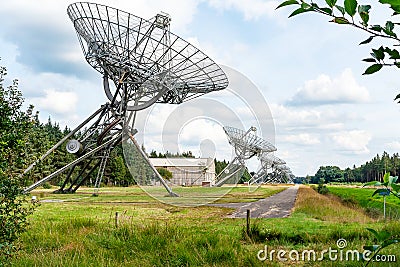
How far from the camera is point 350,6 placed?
1075mm

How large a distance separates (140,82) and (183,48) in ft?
13.7

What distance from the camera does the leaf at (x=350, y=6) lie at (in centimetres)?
107

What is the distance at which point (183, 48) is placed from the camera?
64.5ft

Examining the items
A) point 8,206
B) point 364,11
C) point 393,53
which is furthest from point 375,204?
point 364,11

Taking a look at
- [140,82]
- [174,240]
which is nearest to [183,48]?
[140,82]

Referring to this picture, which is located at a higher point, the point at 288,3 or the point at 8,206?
the point at 288,3

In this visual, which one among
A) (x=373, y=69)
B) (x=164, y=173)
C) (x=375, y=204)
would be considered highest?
(x=373, y=69)

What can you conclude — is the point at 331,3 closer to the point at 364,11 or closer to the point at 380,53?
the point at 364,11

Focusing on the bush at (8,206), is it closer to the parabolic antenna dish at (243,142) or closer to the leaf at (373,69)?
the leaf at (373,69)

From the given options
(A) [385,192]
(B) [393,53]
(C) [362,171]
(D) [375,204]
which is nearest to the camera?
(B) [393,53]

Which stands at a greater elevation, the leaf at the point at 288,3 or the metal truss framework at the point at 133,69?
the metal truss framework at the point at 133,69

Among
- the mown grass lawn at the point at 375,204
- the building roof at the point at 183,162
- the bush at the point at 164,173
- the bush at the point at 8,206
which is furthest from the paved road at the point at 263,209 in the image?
the bush at the point at 8,206

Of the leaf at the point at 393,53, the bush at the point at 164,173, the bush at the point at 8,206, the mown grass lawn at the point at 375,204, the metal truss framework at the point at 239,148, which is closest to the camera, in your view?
the leaf at the point at 393,53

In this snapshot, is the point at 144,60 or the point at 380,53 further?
A: the point at 144,60
